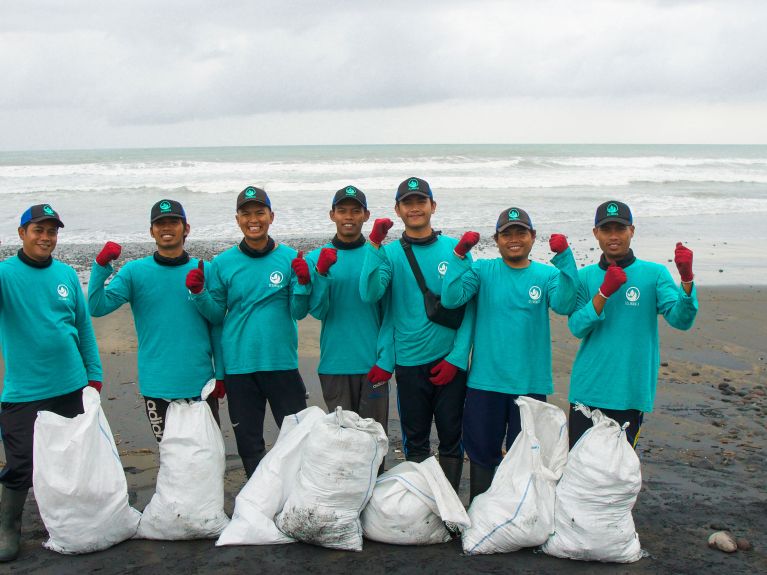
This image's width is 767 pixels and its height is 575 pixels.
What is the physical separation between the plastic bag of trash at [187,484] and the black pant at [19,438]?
24.2 inches

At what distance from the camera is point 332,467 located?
328 centimetres

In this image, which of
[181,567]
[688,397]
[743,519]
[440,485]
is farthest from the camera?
[688,397]

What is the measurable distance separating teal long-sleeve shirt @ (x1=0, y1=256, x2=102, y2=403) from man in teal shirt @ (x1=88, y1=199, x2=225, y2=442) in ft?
0.63

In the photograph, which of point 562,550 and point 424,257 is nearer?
point 562,550

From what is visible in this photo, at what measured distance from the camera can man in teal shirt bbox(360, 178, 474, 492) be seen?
371 cm

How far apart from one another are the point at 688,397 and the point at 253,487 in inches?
166

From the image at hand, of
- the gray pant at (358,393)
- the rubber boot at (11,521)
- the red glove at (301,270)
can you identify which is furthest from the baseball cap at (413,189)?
the rubber boot at (11,521)

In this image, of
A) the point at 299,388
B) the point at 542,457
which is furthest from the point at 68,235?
the point at 542,457

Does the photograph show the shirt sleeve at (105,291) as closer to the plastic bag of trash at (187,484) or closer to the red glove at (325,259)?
the plastic bag of trash at (187,484)

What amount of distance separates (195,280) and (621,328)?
218 centimetres

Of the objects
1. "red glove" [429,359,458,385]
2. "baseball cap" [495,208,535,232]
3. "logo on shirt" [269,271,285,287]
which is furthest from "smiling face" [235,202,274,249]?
"baseball cap" [495,208,535,232]

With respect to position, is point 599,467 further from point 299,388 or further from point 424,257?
point 299,388

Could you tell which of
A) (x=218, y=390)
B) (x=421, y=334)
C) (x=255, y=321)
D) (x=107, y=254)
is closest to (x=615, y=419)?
(x=421, y=334)

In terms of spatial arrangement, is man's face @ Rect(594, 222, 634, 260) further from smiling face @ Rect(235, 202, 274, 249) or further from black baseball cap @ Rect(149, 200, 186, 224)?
black baseball cap @ Rect(149, 200, 186, 224)
